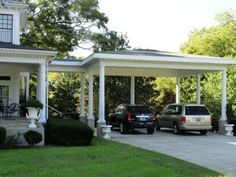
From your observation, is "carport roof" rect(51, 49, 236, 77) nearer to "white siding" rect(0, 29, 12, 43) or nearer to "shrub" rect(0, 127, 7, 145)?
"white siding" rect(0, 29, 12, 43)

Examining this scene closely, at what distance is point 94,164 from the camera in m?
13.3

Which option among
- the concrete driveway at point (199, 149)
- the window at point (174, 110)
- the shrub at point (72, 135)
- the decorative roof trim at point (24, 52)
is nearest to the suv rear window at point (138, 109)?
the window at point (174, 110)

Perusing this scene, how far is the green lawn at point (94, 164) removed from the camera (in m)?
11.8

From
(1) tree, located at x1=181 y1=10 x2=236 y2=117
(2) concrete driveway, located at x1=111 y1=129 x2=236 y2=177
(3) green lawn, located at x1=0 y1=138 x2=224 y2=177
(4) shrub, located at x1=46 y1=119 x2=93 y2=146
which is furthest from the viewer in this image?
(1) tree, located at x1=181 y1=10 x2=236 y2=117

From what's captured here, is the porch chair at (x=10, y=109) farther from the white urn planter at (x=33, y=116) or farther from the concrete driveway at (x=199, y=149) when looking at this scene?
the concrete driveway at (x=199, y=149)

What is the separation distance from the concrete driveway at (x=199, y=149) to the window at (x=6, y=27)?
26.2 ft

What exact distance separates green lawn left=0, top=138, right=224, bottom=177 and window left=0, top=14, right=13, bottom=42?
10247mm

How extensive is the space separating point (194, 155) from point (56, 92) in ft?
88.3

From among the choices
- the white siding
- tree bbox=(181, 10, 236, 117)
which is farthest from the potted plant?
tree bbox=(181, 10, 236, 117)

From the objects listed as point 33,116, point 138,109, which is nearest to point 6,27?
point 33,116

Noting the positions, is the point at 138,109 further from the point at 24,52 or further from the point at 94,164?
the point at 94,164

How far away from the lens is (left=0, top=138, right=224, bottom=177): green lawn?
11797 millimetres

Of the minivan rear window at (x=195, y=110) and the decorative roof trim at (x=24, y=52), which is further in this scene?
the minivan rear window at (x=195, y=110)

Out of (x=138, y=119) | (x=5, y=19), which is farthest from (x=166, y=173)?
(x=5, y=19)
